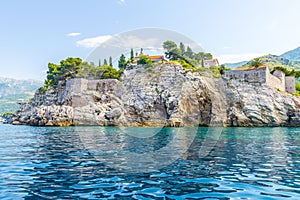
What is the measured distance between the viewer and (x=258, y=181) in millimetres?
7285

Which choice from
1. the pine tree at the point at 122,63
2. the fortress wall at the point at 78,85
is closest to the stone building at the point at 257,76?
the pine tree at the point at 122,63

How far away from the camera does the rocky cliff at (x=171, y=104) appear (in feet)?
143

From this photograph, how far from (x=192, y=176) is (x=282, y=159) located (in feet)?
18.7

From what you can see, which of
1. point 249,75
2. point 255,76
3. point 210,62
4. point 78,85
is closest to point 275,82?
point 255,76

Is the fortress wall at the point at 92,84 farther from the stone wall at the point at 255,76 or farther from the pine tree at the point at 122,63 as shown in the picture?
the stone wall at the point at 255,76

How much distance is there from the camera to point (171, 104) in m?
45.3

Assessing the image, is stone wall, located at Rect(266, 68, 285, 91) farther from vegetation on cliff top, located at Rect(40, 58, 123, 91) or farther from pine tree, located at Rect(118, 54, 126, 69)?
pine tree, located at Rect(118, 54, 126, 69)

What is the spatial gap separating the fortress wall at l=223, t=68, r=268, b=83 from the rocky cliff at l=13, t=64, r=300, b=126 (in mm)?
1045

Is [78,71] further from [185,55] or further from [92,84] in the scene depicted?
[185,55]

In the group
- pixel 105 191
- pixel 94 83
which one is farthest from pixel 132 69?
pixel 105 191

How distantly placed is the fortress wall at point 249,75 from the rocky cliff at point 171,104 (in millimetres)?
1045

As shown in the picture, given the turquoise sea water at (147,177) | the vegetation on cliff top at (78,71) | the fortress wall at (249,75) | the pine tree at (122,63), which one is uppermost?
the pine tree at (122,63)

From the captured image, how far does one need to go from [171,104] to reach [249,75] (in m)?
15.9

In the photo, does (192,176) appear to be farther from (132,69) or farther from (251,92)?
(132,69)
